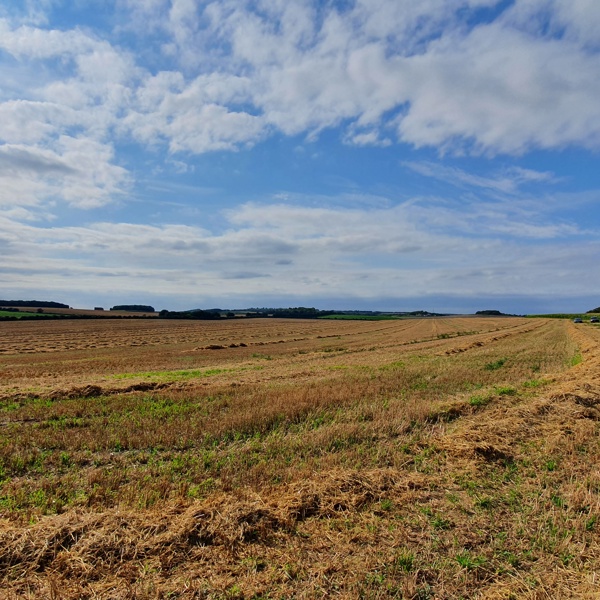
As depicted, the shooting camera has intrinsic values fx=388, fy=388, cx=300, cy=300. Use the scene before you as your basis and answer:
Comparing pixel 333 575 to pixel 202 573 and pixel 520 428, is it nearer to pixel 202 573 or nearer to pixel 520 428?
pixel 202 573

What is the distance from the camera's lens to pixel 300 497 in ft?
18.1

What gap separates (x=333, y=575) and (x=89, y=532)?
283 centimetres

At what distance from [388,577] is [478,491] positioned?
8.81ft

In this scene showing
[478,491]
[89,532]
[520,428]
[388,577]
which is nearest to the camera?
[388,577]

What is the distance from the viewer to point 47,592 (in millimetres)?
3736

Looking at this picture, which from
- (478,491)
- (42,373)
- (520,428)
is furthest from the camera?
(42,373)

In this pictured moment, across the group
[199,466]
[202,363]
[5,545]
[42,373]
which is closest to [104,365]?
[42,373]

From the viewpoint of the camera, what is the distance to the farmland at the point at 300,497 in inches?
158

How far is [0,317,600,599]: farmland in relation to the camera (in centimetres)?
402

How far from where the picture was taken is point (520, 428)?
8.95 metres

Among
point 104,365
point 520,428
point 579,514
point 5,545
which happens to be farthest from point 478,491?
point 104,365

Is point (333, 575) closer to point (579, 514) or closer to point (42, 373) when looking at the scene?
point (579, 514)

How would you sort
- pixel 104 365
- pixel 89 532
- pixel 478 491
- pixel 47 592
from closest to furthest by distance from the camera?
pixel 47 592, pixel 89 532, pixel 478 491, pixel 104 365

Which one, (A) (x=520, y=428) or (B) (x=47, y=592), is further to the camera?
(A) (x=520, y=428)
